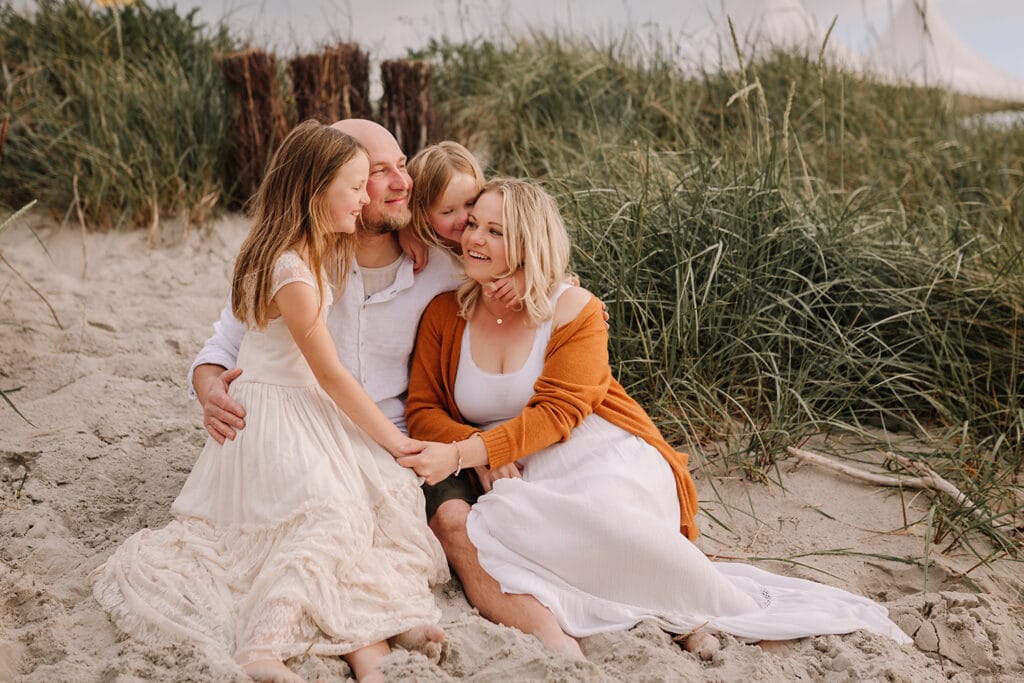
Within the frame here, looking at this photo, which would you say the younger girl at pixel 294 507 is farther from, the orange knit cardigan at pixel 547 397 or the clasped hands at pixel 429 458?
the orange knit cardigan at pixel 547 397

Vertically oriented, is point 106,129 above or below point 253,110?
below

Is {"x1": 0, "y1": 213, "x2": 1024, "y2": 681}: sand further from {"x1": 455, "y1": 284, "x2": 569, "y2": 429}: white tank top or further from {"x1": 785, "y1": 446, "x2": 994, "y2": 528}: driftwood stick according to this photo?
{"x1": 455, "y1": 284, "x2": 569, "y2": 429}: white tank top

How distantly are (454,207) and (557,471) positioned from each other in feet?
A: 3.01

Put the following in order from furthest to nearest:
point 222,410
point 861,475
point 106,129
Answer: point 106,129
point 861,475
point 222,410

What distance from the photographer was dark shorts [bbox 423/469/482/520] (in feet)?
9.77

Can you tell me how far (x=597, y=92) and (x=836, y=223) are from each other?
2.60 meters

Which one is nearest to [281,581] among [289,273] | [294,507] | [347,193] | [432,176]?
[294,507]

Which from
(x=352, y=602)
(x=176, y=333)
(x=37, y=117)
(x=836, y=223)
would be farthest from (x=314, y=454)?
(x=37, y=117)

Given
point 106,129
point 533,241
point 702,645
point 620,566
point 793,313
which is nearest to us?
point 702,645

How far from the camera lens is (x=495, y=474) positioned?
2.92 metres

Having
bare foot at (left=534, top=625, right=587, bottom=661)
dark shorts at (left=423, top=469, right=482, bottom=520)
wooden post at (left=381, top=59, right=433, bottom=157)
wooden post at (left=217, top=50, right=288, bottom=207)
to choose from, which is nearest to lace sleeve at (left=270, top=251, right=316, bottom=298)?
dark shorts at (left=423, top=469, right=482, bottom=520)

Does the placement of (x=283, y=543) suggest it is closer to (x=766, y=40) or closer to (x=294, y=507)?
(x=294, y=507)

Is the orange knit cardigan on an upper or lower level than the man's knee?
upper

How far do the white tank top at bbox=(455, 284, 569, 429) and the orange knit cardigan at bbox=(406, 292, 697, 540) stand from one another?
36 millimetres
